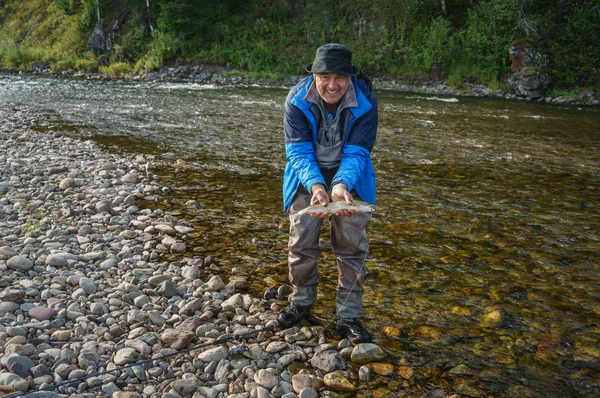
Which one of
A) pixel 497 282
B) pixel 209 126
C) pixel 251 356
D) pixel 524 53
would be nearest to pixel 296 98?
pixel 251 356

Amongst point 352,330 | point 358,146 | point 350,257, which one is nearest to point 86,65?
point 358,146

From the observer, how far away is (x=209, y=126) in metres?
13.9

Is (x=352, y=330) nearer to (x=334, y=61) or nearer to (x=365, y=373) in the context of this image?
(x=365, y=373)

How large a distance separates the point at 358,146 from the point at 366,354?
162 centimetres

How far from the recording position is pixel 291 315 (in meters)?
3.95

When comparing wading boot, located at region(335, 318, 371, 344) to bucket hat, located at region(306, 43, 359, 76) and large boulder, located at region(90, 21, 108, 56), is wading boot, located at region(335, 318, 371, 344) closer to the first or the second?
bucket hat, located at region(306, 43, 359, 76)

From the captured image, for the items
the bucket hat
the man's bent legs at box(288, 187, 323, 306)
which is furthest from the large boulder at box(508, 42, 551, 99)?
the man's bent legs at box(288, 187, 323, 306)

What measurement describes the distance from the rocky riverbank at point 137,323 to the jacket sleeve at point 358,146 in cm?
137

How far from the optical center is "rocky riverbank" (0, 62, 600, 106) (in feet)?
77.9

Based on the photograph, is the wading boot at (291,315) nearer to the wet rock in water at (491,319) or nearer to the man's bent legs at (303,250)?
the man's bent legs at (303,250)

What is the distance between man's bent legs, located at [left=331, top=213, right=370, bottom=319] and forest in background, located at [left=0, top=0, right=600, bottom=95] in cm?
2535

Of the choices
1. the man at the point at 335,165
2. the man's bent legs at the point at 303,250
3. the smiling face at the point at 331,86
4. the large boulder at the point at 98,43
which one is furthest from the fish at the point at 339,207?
the large boulder at the point at 98,43

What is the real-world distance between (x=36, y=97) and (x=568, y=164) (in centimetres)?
2078

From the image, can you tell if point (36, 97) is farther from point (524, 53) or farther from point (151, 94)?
point (524, 53)
